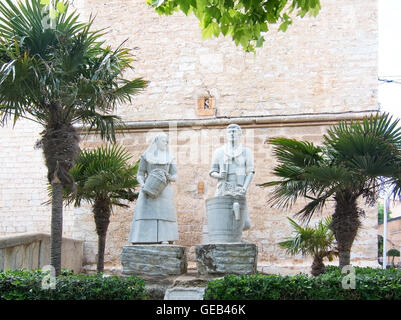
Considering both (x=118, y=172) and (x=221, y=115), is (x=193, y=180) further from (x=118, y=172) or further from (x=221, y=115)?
(x=118, y=172)

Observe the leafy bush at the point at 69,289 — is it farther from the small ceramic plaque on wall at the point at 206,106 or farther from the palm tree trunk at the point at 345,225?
the small ceramic plaque on wall at the point at 206,106

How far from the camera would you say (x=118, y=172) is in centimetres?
903

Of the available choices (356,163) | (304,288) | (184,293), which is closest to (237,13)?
(356,163)

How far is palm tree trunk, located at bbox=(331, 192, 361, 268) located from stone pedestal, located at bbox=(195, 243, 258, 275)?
3.60ft

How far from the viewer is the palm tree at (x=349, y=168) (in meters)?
7.08

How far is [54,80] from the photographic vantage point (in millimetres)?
7227

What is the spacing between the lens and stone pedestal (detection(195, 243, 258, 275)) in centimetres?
741

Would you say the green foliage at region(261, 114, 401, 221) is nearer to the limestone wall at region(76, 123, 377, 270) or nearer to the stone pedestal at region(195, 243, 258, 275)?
the stone pedestal at region(195, 243, 258, 275)

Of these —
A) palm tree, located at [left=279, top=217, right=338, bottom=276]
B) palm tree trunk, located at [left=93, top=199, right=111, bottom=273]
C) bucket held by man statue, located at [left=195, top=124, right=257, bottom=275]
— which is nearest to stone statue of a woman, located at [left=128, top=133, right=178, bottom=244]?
bucket held by man statue, located at [left=195, top=124, right=257, bottom=275]

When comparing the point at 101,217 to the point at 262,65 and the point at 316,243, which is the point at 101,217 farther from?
the point at 262,65

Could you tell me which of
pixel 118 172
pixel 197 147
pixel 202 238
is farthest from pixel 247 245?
pixel 197 147

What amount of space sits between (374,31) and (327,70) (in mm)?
1202

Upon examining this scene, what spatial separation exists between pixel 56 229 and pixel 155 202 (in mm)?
1551
